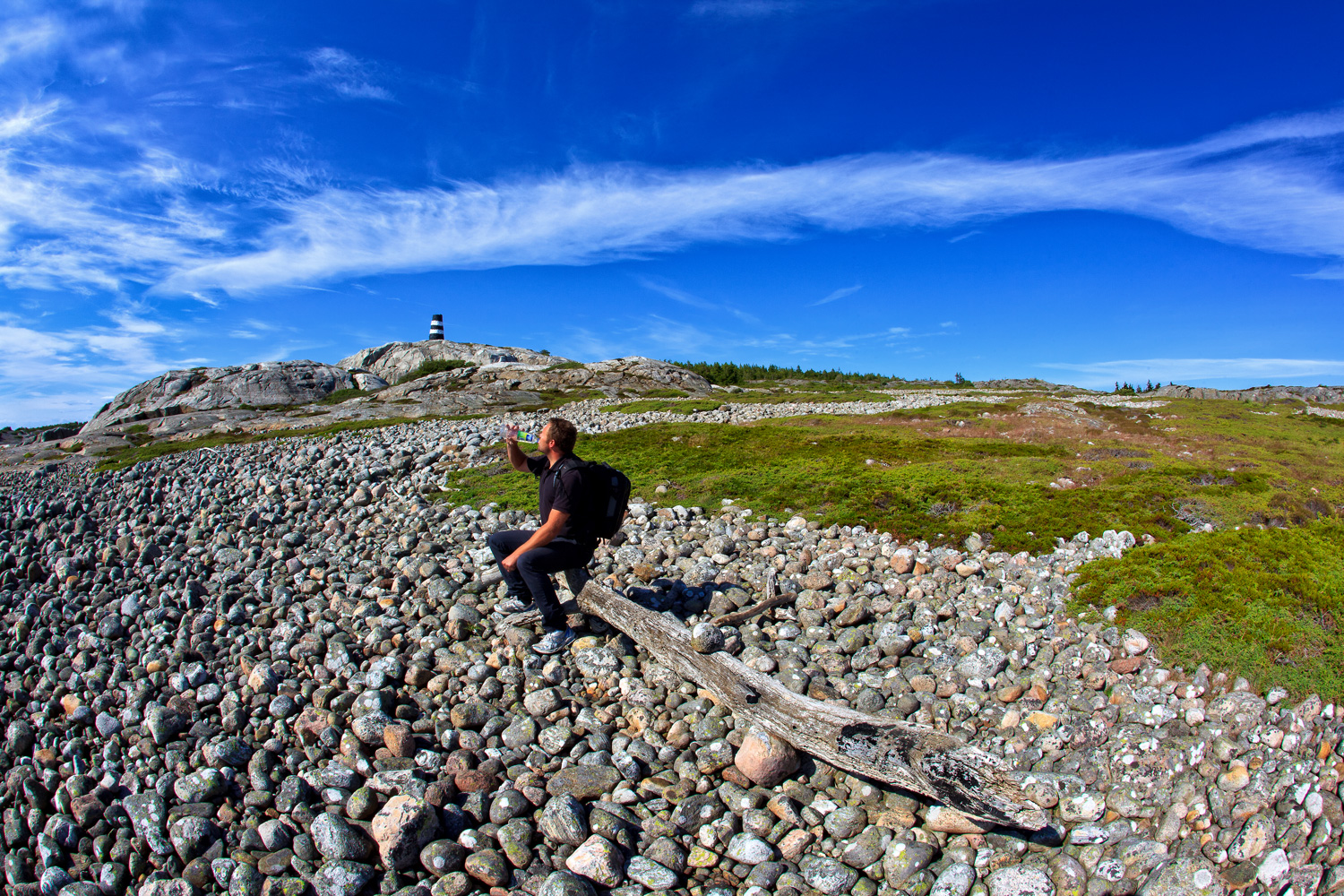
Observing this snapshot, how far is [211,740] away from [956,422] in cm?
2863

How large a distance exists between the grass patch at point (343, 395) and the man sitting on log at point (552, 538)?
55.7 meters

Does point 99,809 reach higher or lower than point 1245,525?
lower

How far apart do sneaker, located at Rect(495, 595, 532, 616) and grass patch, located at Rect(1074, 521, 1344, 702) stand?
7.00 meters

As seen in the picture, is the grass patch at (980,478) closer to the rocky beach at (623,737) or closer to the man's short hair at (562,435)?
the rocky beach at (623,737)

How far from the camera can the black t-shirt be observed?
7.64 m

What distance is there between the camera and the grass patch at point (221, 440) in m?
28.7

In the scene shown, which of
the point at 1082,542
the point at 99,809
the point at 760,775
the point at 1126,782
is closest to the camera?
the point at 1126,782

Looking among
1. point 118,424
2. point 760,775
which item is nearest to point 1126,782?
point 760,775

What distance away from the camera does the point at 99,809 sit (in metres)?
6.65

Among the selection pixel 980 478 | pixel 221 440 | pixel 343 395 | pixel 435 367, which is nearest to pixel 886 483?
pixel 980 478

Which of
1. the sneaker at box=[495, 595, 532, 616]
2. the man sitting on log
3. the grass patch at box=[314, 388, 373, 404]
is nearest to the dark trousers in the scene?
the man sitting on log

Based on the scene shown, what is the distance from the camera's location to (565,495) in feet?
25.1

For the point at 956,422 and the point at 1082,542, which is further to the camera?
the point at 956,422

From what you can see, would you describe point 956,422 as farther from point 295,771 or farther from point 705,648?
point 295,771
